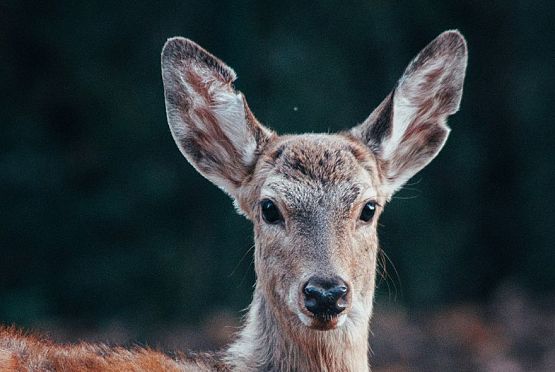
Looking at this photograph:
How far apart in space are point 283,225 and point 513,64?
24.3ft

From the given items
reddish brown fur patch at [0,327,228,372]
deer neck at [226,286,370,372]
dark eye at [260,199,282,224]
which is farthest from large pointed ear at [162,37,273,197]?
reddish brown fur patch at [0,327,228,372]

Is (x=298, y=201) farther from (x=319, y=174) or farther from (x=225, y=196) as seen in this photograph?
(x=225, y=196)

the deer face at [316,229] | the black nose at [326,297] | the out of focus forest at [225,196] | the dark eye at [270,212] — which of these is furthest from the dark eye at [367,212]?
the out of focus forest at [225,196]

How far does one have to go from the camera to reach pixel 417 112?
26.0 feet

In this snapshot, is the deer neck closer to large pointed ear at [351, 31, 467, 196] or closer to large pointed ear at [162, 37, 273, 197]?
large pointed ear at [162, 37, 273, 197]

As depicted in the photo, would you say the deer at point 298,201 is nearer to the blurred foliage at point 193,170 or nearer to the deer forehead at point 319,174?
the deer forehead at point 319,174

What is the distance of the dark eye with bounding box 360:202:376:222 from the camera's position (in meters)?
7.09

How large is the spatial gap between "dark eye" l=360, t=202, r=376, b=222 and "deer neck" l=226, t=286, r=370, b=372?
57 centimetres

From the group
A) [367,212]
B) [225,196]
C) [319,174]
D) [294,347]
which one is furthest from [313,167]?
[225,196]

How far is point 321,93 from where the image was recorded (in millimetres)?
13156

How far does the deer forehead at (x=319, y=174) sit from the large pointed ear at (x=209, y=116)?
235mm

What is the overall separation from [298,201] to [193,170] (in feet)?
21.8

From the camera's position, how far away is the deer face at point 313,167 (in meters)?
6.73

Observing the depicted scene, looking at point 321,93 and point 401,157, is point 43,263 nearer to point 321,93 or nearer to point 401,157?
point 321,93
